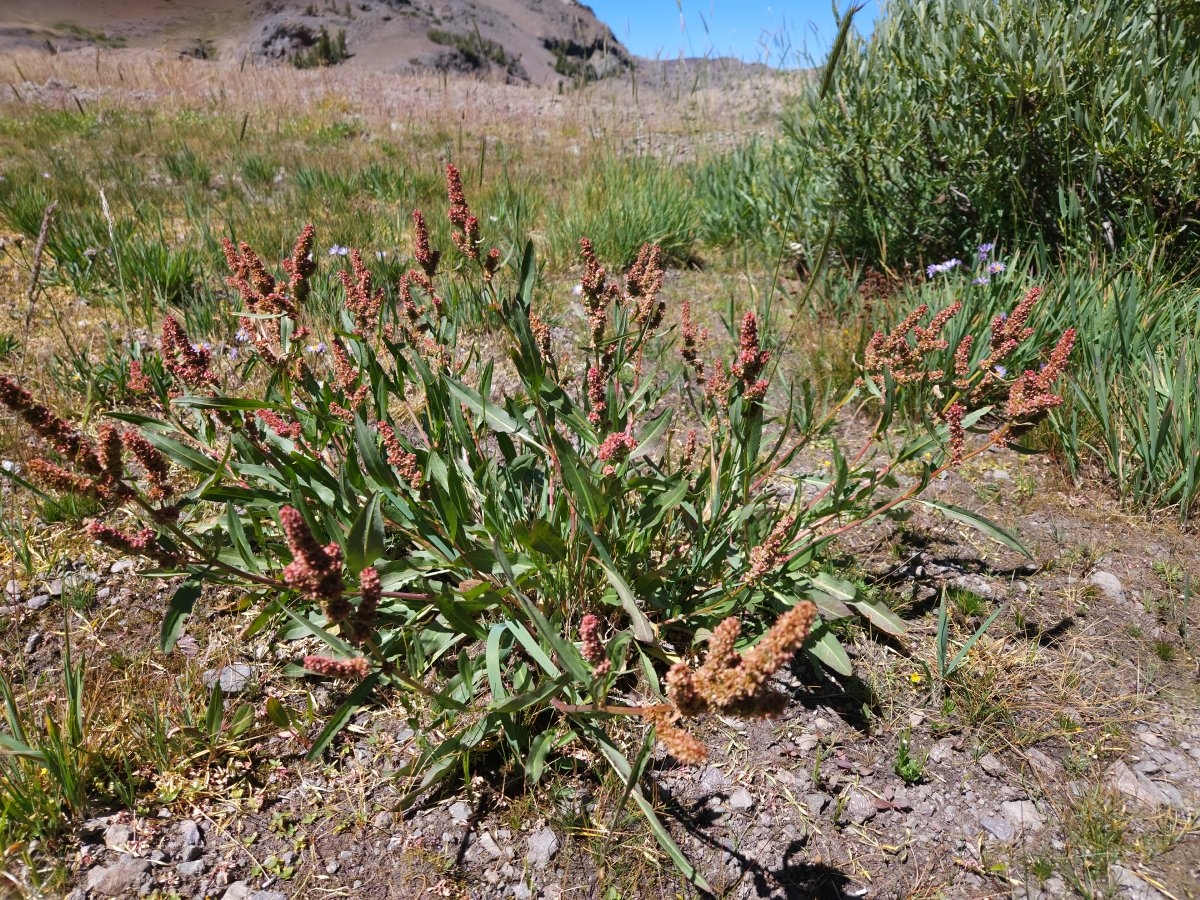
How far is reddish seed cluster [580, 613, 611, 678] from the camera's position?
3.88 ft

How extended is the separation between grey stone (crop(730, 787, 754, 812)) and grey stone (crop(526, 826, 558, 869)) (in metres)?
0.44

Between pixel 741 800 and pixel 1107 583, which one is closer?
pixel 741 800

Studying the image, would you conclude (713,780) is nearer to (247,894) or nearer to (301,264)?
(247,894)

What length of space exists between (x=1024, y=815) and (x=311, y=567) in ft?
5.69

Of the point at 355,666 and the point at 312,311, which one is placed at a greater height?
the point at 312,311

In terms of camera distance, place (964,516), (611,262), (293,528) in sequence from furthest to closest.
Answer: (611,262) < (964,516) < (293,528)

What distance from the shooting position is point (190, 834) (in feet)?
5.23

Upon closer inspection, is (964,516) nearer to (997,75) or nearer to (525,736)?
(525,736)

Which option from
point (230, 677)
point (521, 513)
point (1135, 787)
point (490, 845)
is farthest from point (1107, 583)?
point (230, 677)

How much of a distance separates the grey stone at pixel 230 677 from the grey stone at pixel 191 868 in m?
0.44

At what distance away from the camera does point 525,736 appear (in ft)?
5.70

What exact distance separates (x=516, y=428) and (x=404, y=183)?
4664 mm

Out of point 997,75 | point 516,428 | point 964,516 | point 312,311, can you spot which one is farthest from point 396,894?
point 997,75

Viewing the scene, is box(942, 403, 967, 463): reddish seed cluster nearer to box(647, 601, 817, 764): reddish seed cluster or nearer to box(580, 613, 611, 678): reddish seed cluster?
box(647, 601, 817, 764): reddish seed cluster
